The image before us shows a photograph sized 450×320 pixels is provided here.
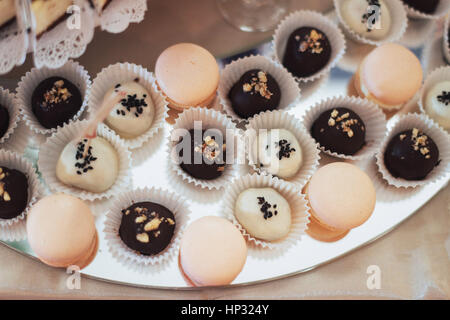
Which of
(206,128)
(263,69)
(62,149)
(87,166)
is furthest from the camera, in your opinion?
(263,69)

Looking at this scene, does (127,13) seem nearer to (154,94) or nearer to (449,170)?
(154,94)

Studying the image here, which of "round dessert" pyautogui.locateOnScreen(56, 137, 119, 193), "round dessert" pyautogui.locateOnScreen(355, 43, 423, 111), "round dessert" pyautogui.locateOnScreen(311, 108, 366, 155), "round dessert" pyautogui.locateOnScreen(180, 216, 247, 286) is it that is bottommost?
"round dessert" pyautogui.locateOnScreen(180, 216, 247, 286)

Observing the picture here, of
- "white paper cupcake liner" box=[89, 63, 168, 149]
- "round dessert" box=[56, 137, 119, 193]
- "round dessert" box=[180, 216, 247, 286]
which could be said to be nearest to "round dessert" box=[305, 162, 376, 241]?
"round dessert" box=[180, 216, 247, 286]

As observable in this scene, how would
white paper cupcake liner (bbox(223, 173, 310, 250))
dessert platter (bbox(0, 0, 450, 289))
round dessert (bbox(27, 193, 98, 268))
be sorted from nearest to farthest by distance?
round dessert (bbox(27, 193, 98, 268)) < dessert platter (bbox(0, 0, 450, 289)) < white paper cupcake liner (bbox(223, 173, 310, 250))

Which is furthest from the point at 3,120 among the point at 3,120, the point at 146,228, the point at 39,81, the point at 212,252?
the point at 212,252

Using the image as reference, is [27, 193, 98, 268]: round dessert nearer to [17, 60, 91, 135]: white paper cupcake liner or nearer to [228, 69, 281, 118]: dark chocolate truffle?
[17, 60, 91, 135]: white paper cupcake liner

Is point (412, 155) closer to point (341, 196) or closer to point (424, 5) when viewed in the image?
point (341, 196)
